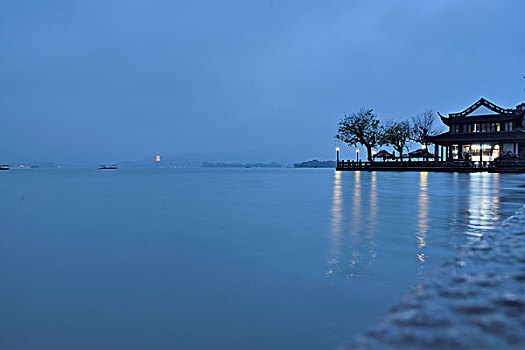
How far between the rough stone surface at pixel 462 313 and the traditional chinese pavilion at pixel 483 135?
146ft

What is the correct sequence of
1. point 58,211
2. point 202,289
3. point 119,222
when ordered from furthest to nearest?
1. point 58,211
2. point 119,222
3. point 202,289

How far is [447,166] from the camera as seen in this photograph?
39094 millimetres

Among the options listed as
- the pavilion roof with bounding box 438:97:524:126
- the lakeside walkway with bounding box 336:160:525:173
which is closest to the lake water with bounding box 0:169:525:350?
the lakeside walkway with bounding box 336:160:525:173

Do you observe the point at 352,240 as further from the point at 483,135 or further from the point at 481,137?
the point at 483,135

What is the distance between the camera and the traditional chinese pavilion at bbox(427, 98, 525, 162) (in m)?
40.2

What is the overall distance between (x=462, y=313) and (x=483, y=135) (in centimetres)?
4776

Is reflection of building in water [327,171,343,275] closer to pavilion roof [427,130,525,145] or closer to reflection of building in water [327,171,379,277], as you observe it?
reflection of building in water [327,171,379,277]

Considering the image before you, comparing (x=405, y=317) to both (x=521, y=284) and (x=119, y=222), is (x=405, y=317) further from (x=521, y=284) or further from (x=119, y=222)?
(x=119, y=222)

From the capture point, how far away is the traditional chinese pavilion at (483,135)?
40219 mm

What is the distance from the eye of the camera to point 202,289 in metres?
3.72

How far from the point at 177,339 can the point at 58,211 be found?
10.1 metres

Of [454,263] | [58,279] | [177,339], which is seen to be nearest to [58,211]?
[58,279]

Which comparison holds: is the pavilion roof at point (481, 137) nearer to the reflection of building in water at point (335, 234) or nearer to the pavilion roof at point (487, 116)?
the pavilion roof at point (487, 116)

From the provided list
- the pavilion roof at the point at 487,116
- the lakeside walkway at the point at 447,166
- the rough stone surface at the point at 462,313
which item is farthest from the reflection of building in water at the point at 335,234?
the pavilion roof at the point at 487,116
